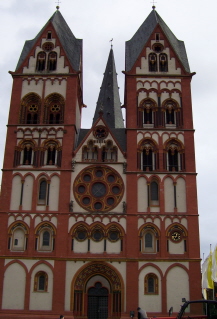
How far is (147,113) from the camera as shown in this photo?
1529 inches

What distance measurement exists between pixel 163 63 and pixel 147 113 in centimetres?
542

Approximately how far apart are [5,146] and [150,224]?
45.8 feet

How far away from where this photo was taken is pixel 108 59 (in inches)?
2152

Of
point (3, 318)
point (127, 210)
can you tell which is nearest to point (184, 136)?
point (127, 210)

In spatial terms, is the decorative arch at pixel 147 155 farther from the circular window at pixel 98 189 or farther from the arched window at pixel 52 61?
the arched window at pixel 52 61

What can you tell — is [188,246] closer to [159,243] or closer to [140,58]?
[159,243]

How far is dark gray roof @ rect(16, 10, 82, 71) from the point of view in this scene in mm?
41719

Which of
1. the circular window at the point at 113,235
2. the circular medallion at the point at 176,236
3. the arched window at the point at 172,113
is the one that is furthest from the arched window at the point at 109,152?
the circular medallion at the point at 176,236

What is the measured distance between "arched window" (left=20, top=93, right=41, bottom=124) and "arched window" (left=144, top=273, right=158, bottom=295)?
54.1ft

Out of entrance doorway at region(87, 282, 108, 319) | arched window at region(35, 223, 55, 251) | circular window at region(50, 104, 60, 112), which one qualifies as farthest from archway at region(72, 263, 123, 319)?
circular window at region(50, 104, 60, 112)

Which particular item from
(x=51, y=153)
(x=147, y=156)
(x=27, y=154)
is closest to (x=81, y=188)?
(x=51, y=153)

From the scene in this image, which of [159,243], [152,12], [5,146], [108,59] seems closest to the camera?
[159,243]

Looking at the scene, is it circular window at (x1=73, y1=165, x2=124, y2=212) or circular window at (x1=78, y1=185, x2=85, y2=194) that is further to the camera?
circular window at (x1=78, y1=185, x2=85, y2=194)

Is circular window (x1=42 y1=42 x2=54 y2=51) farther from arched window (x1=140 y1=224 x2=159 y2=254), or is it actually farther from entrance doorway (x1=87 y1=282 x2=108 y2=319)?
entrance doorway (x1=87 y1=282 x2=108 y2=319)
